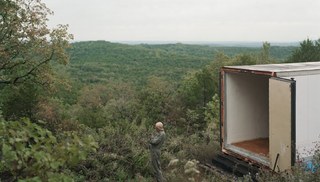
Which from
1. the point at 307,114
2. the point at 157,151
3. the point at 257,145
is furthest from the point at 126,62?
the point at 307,114

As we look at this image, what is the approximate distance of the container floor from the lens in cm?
899

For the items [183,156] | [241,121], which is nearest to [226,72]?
[241,121]

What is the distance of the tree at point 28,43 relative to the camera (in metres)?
12.7

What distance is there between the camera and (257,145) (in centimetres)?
952

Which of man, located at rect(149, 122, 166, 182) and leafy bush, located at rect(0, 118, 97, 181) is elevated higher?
leafy bush, located at rect(0, 118, 97, 181)

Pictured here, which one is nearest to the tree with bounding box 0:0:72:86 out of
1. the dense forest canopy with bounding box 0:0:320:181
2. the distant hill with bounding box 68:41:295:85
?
the dense forest canopy with bounding box 0:0:320:181

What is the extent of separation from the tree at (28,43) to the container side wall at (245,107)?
20.9ft

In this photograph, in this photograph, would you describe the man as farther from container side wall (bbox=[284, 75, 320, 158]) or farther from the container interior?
container side wall (bbox=[284, 75, 320, 158])

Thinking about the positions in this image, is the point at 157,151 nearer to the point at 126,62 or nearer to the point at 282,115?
the point at 282,115

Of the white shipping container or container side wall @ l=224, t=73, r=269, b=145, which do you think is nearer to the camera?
the white shipping container

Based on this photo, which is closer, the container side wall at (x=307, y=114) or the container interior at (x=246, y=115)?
the container side wall at (x=307, y=114)

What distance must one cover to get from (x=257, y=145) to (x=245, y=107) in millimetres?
1001

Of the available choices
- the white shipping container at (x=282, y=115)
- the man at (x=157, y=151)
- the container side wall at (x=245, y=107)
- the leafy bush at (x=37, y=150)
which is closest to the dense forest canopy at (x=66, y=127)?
the leafy bush at (x=37, y=150)

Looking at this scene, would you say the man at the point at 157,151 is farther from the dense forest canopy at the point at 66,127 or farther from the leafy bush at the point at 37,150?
the leafy bush at the point at 37,150
